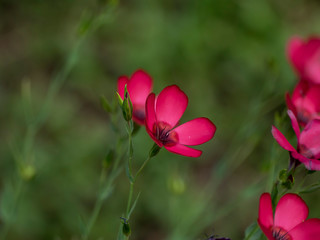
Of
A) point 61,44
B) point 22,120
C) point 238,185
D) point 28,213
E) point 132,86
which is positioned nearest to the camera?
point 132,86

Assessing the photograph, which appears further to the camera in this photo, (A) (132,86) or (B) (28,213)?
(B) (28,213)

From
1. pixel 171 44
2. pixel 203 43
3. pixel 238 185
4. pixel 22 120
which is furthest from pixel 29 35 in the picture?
pixel 238 185

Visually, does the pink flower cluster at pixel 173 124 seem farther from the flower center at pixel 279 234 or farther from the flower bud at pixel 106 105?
the flower center at pixel 279 234

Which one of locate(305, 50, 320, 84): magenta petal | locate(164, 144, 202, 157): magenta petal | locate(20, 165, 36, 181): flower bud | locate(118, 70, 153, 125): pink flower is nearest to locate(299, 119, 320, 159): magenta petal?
locate(164, 144, 202, 157): magenta petal

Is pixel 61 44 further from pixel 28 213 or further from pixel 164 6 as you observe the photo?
pixel 28 213

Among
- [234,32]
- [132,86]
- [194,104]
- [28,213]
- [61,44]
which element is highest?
[234,32]

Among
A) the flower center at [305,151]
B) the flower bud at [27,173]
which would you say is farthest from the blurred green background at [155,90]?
the flower center at [305,151]

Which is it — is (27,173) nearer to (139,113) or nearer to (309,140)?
(139,113)
